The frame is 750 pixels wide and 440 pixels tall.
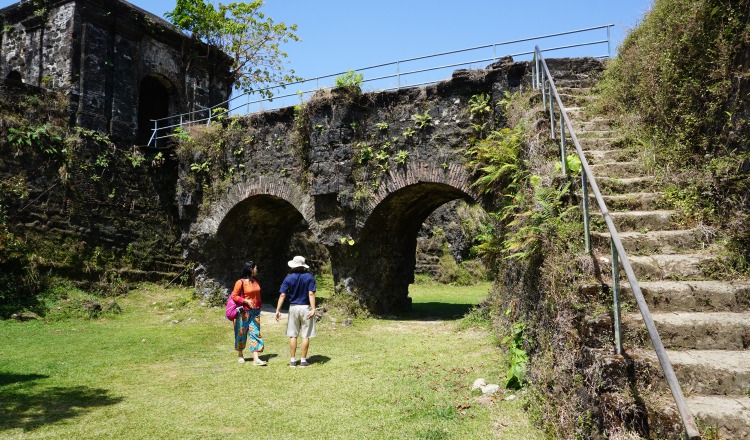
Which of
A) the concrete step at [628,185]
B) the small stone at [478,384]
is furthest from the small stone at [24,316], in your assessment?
the concrete step at [628,185]

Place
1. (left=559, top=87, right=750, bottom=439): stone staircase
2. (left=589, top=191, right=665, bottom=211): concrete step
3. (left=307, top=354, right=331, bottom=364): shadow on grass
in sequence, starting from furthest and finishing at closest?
(left=307, top=354, right=331, bottom=364): shadow on grass, (left=589, top=191, right=665, bottom=211): concrete step, (left=559, top=87, right=750, bottom=439): stone staircase

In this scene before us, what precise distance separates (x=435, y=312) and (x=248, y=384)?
306 inches

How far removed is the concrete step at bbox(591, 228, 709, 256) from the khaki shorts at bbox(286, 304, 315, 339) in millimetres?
4729

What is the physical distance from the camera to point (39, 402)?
241 inches

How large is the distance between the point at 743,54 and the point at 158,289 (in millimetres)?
15977

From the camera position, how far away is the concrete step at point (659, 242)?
4953 mm

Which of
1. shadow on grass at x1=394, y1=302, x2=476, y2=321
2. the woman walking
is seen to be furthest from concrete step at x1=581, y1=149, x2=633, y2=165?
shadow on grass at x1=394, y1=302, x2=476, y2=321

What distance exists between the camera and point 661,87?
710 cm

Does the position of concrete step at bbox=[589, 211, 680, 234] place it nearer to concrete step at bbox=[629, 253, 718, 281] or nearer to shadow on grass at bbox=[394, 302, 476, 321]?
concrete step at bbox=[629, 253, 718, 281]

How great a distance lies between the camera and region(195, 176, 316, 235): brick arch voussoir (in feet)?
42.2

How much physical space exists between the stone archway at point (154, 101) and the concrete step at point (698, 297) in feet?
61.7

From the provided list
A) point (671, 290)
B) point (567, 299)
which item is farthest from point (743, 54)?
point (567, 299)

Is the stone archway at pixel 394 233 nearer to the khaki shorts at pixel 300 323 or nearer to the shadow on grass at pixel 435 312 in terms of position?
the shadow on grass at pixel 435 312

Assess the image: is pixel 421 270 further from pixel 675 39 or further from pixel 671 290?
pixel 671 290
